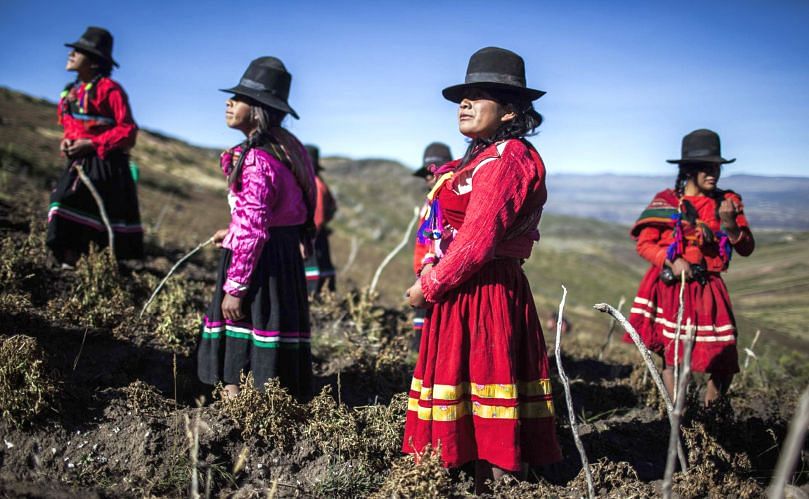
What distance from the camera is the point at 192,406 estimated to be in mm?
3525

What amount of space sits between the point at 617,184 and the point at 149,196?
9.29 meters

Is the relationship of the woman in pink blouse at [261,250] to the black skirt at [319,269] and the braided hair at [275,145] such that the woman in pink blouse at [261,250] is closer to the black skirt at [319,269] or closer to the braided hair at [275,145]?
the braided hair at [275,145]

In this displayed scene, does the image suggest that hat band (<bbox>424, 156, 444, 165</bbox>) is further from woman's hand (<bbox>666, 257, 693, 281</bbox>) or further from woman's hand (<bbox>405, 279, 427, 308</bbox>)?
woman's hand (<bbox>405, 279, 427, 308</bbox>)

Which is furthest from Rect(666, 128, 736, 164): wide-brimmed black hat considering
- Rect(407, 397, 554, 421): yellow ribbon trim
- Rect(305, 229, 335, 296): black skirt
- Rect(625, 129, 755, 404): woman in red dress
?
Rect(305, 229, 335, 296): black skirt

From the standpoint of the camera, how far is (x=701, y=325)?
399 cm

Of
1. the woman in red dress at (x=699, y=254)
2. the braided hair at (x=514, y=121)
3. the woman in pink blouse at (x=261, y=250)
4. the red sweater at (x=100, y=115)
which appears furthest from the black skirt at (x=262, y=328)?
the woman in red dress at (x=699, y=254)

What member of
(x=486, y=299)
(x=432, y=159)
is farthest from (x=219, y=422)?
(x=432, y=159)

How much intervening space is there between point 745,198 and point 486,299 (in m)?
2.97

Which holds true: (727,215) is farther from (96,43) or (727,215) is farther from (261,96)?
(96,43)

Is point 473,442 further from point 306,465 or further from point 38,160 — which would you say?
point 38,160

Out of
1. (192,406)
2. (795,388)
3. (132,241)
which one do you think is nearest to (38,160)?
(132,241)

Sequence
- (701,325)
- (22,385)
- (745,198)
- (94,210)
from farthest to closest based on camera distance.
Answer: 1. (94,210)
2. (745,198)
3. (701,325)
4. (22,385)

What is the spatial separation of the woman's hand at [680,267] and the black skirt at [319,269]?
135 inches

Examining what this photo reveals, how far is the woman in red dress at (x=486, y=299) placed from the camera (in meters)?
2.47
